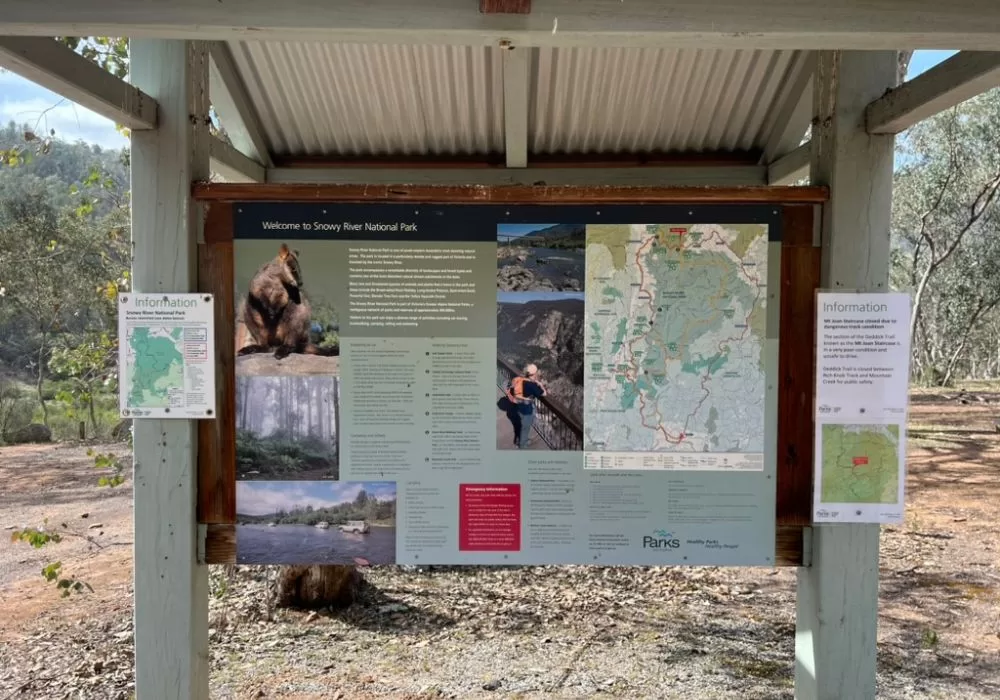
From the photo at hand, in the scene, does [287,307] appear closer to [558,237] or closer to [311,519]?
[311,519]

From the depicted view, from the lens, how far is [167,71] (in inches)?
112

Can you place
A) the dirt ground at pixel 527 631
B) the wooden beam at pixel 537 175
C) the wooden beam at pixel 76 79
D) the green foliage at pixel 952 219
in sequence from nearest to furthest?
the wooden beam at pixel 76 79 → the wooden beam at pixel 537 175 → the dirt ground at pixel 527 631 → the green foliage at pixel 952 219

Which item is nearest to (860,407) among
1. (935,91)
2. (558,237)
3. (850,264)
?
Answer: (850,264)

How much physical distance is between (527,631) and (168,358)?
3.70 meters

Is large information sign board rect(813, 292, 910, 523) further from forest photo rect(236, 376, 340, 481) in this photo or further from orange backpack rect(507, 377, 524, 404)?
forest photo rect(236, 376, 340, 481)

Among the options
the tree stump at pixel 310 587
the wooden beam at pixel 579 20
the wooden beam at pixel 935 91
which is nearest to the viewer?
the wooden beam at pixel 579 20

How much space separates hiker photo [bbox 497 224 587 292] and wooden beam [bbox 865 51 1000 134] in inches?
49.3

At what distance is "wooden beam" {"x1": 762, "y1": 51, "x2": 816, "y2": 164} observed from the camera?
128 inches

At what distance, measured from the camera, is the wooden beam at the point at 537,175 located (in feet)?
13.4

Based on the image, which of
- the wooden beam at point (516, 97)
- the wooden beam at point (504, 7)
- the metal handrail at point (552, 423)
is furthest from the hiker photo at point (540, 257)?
the wooden beam at point (504, 7)

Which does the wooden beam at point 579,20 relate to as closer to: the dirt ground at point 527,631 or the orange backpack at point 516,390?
the orange backpack at point 516,390

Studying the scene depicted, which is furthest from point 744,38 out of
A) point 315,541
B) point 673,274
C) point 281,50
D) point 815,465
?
point 315,541

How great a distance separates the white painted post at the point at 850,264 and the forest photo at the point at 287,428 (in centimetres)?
212

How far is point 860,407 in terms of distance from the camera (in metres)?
2.90
